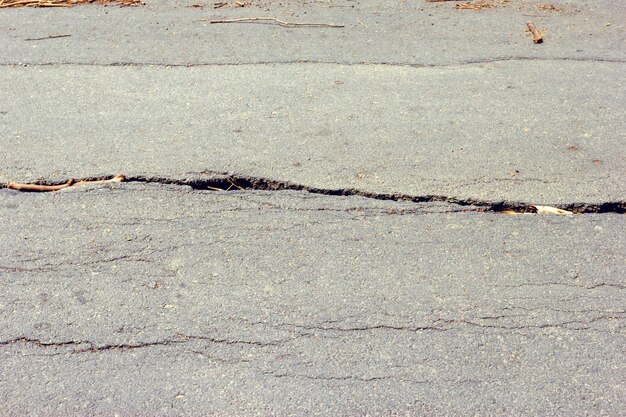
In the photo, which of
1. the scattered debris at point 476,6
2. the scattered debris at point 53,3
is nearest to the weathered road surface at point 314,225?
the scattered debris at point 476,6

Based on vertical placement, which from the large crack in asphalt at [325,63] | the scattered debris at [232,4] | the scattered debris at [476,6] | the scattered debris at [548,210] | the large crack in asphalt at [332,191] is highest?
the scattered debris at [232,4]

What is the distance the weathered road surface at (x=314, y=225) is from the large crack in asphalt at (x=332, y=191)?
2cm

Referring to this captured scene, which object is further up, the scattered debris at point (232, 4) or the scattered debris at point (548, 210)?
the scattered debris at point (232, 4)

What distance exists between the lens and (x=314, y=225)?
14.2 ft

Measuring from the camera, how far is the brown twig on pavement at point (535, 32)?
696cm

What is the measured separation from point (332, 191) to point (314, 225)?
411 mm

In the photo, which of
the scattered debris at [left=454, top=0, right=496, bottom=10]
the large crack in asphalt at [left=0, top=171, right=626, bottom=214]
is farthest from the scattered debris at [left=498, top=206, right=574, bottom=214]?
the scattered debris at [left=454, top=0, right=496, bottom=10]

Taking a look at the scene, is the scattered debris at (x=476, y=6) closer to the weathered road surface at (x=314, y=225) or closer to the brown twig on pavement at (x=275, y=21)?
the weathered road surface at (x=314, y=225)

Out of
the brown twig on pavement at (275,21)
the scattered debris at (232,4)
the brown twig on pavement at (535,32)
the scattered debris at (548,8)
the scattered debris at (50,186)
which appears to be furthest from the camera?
the scattered debris at (232,4)

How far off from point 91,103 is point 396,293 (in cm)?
343

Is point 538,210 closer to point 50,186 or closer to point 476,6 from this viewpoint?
point 50,186

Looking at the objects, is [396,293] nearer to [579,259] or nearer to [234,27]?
[579,259]

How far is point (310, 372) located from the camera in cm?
330

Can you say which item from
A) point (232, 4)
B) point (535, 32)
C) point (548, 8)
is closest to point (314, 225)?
point (535, 32)
